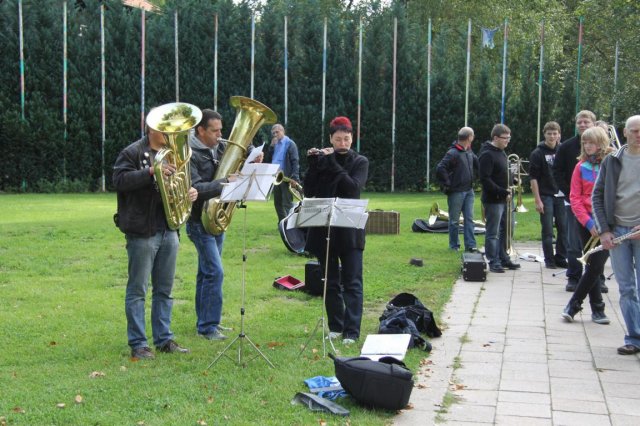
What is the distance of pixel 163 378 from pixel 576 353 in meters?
3.56

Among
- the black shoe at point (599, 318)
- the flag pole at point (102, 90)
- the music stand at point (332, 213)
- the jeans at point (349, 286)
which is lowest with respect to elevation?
the black shoe at point (599, 318)

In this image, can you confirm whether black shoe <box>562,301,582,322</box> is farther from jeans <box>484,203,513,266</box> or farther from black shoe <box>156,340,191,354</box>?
black shoe <box>156,340,191,354</box>

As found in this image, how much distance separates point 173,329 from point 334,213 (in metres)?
2.13

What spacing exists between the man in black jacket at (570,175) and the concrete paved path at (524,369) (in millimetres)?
429

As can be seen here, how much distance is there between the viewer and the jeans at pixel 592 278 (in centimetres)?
772

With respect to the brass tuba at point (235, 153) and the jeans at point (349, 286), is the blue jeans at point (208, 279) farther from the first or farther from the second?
the jeans at point (349, 286)

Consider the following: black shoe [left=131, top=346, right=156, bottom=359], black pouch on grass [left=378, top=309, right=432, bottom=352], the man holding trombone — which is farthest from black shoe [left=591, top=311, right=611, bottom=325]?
black shoe [left=131, top=346, right=156, bottom=359]

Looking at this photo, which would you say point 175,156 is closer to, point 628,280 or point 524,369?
point 524,369

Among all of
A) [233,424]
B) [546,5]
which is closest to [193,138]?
[233,424]

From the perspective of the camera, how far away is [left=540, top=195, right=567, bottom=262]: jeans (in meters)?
11.5

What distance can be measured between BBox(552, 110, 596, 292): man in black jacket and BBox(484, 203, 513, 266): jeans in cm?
159

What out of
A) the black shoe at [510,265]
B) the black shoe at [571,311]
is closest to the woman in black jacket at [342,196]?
the black shoe at [571,311]

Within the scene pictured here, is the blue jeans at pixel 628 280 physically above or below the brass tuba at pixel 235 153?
below

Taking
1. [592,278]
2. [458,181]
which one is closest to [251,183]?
[592,278]
